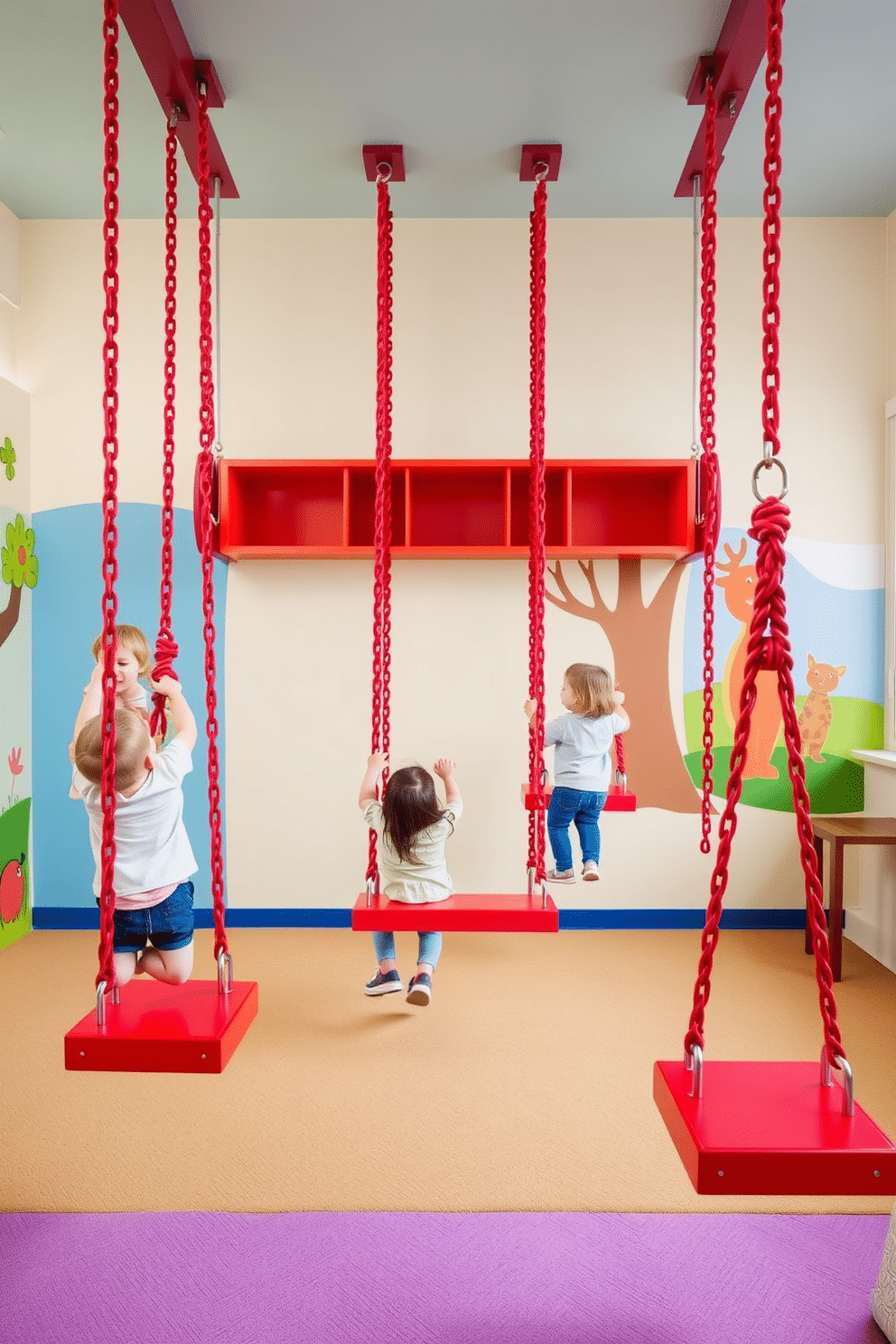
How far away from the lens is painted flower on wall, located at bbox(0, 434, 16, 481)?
4.00m

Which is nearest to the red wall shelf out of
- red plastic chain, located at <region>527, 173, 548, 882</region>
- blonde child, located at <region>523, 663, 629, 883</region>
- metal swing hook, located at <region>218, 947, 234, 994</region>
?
blonde child, located at <region>523, 663, 629, 883</region>

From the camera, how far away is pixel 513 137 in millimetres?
3383

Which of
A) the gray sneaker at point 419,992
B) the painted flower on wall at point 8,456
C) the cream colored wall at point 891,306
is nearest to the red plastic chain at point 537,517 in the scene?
the gray sneaker at point 419,992

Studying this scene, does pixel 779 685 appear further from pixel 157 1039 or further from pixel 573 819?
pixel 573 819

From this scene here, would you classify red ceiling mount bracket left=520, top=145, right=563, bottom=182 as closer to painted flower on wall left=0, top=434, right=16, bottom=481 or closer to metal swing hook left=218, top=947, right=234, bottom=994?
painted flower on wall left=0, top=434, right=16, bottom=481

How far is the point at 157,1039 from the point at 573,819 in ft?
8.19

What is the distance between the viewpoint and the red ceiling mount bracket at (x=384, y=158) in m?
3.27

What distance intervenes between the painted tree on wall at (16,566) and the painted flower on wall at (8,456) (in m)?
0.20

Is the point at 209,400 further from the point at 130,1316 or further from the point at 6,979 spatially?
the point at 6,979

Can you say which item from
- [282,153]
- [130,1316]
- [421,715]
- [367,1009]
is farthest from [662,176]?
[130,1316]

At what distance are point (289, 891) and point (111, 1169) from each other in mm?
2048

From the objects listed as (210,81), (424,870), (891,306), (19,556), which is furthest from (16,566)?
(891,306)

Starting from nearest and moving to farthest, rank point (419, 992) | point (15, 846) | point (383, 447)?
1. point (383, 447)
2. point (419, 992)
3. point (15, 846)

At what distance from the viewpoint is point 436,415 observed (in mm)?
4254
